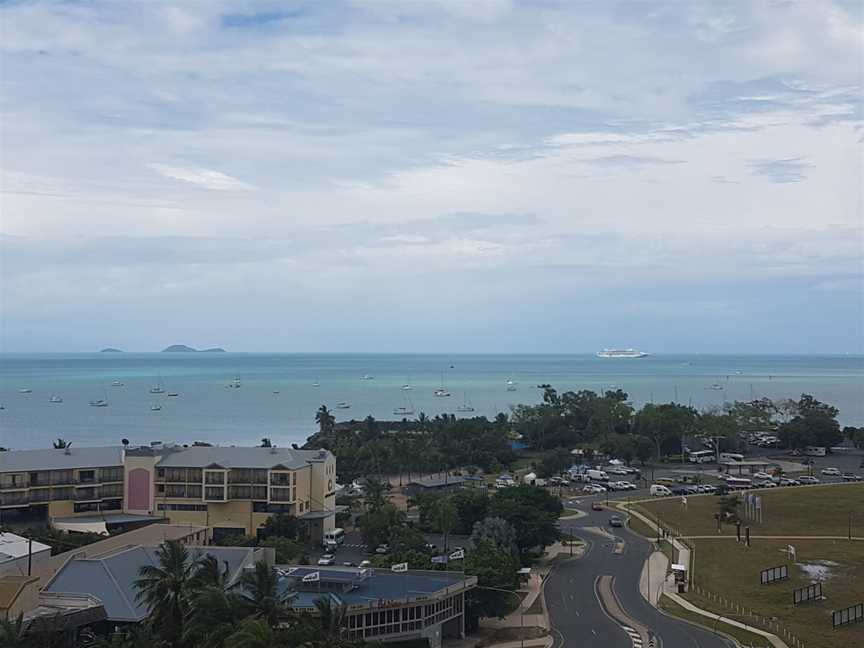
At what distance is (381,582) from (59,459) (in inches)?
1175

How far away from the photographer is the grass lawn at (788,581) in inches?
1570

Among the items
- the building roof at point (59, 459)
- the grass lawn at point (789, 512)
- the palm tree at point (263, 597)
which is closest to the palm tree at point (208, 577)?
the palm tree at point (263, 597)

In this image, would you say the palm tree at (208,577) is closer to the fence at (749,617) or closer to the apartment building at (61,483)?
the fence at (749,617)

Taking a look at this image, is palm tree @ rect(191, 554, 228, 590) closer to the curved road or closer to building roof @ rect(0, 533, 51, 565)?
building roof @ rect(0, 533, 51, 565)

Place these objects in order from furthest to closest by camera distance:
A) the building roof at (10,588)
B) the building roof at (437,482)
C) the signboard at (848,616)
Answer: the building roof at (437,482), the signboard at (848,616), the building roof at (10,588)

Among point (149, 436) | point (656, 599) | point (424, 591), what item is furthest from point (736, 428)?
point (149, 436)

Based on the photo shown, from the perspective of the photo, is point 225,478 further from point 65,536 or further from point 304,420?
point 304,420

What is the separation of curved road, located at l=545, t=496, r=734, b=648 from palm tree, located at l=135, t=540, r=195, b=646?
53.6 feet

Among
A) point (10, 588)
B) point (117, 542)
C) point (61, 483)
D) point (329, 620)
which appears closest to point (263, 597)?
point (329, 620)

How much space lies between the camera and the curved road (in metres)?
38.2

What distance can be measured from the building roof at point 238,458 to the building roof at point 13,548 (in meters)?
18.1

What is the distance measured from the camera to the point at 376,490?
209ft

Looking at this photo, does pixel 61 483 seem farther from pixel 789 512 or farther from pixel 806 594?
pixel 789 512

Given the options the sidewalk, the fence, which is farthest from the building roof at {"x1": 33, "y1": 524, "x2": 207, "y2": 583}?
the fence
